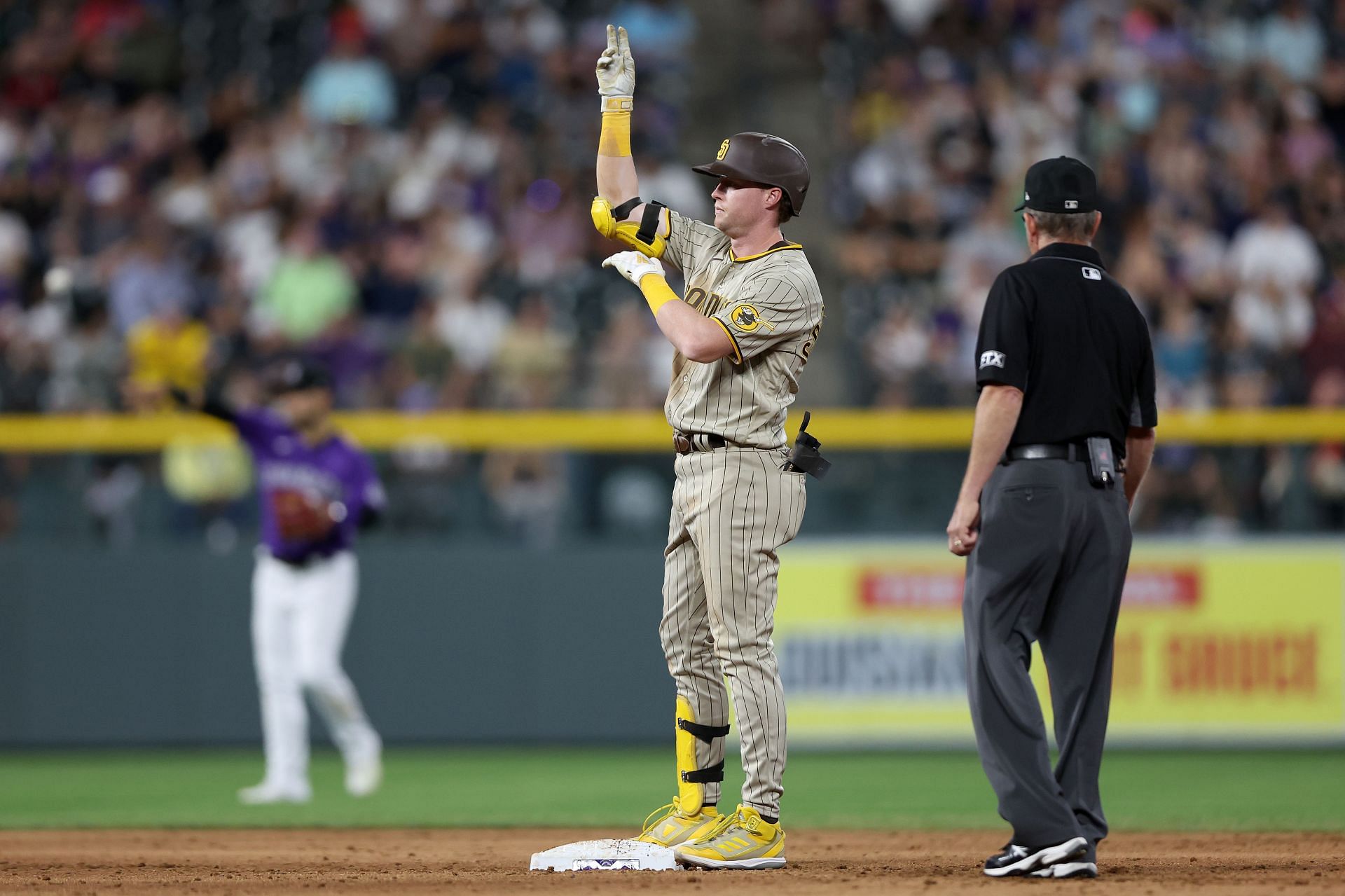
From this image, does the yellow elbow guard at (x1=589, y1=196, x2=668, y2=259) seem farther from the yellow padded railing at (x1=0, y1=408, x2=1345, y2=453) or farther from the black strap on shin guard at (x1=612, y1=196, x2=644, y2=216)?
the yellow padded railing at (x1=0, y1=408, x2=1345, y2=453)

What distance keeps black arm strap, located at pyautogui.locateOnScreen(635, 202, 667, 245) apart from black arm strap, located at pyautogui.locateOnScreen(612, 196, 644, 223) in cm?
4

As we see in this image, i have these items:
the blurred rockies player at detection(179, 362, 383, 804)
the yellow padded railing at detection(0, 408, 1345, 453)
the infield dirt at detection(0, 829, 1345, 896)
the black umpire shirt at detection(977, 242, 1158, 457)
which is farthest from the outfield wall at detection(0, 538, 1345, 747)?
the black umpire shirt at detection(977, 242, 1158, 457)

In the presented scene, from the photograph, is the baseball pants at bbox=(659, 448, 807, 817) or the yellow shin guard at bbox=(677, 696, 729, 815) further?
the yellow shin guard at bbox=(677, 696, 729, 815)

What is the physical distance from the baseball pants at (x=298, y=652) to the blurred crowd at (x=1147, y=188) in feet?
12.2

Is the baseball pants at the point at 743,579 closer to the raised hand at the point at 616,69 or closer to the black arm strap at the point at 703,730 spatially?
the black arm strap at the point at 703,730

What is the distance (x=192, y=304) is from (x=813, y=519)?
15.7 ft

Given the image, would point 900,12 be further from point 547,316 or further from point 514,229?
point 547,316

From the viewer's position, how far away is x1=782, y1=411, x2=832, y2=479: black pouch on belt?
19.2ft

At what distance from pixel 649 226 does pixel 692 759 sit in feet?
5.65

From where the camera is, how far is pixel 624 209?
238 inches

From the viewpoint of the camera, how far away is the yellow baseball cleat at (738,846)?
18.9 ft

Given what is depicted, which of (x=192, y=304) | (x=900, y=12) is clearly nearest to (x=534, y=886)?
(x=192, y=304)

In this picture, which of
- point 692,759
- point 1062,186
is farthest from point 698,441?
point 1062,186

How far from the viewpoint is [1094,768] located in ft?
18.6
